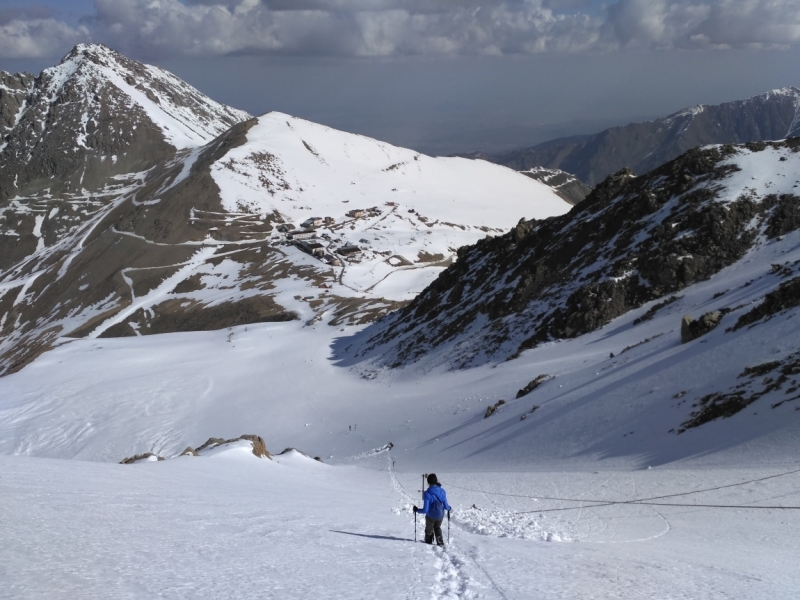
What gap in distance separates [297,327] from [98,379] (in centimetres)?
1782

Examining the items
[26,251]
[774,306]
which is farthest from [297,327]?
[26,251]

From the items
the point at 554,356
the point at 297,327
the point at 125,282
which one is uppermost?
the point at 125,282

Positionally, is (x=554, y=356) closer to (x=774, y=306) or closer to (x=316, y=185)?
(x=774, y=306)

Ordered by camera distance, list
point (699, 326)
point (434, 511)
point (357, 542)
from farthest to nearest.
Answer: point (699, 326) → point (434, 511) → point (357, 542)

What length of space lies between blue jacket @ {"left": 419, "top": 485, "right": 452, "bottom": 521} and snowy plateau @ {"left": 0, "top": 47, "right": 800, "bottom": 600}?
561 millimetres

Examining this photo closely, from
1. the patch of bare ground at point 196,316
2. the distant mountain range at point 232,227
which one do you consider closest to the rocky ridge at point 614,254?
the distant mountain range at point 232,227

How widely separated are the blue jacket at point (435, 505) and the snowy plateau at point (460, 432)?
0.56 metres

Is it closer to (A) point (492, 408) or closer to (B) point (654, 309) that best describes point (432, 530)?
(A) point (492, 408)

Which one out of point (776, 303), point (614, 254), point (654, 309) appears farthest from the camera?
point (614, 254)

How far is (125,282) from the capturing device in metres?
97.2

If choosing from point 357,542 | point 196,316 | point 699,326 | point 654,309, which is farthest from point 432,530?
point 196,316

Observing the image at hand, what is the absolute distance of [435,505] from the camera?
9.95 m

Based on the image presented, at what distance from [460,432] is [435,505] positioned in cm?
1461

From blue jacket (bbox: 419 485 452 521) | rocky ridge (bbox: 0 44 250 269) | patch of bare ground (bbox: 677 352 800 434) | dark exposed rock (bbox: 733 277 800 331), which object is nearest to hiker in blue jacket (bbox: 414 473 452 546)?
blue jacket (bbox: 419 485 452 521)
